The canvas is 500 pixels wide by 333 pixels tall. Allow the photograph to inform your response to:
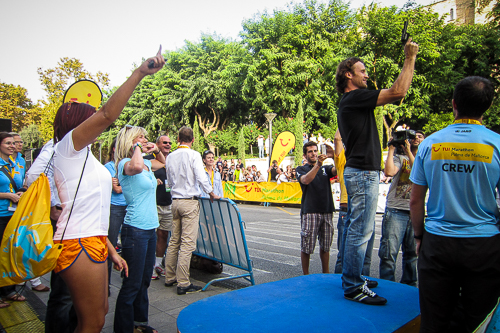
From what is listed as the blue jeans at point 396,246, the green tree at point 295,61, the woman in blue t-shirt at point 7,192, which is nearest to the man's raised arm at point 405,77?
the blue jeans at point 396,246

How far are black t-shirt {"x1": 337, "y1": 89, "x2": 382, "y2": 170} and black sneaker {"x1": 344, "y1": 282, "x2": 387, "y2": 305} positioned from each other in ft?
3.36

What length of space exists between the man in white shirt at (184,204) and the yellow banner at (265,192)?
11.4 metres

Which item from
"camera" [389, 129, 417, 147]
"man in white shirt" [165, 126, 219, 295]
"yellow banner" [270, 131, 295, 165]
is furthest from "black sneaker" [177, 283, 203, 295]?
"yellow banner" [270, 131, 295, 165]

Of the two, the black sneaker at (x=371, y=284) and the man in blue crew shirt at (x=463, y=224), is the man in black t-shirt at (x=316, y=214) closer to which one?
the black sneaker at (x=371, y=284)

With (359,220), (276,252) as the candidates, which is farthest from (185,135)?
(276,252)

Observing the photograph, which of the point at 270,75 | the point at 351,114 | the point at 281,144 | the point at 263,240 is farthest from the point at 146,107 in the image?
the point at 351,114

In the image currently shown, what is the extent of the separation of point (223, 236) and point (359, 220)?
2.72 m

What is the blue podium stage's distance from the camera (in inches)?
97.2

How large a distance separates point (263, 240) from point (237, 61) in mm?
30406

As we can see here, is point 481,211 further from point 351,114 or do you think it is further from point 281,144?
point 281,144

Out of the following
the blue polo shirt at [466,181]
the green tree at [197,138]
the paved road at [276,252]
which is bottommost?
the paved road at [276,252]

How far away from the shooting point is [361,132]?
9.59 ft

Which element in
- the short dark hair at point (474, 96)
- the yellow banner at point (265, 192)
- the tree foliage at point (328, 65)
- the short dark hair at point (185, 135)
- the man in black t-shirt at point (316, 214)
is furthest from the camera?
the tree foliage at point (328, 65)

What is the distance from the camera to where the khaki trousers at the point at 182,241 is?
4770mm
